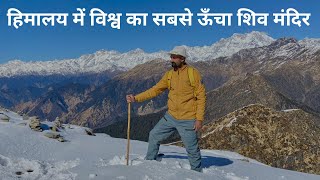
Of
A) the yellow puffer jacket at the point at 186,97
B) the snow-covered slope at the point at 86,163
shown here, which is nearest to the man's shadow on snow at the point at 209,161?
the snow-covered slope at the point at 86,163

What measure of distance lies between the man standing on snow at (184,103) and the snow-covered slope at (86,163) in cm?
97

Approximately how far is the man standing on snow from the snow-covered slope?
3.19 ft

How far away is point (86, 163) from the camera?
1432 cm

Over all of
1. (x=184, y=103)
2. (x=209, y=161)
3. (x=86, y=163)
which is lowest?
(x=209, y=161)

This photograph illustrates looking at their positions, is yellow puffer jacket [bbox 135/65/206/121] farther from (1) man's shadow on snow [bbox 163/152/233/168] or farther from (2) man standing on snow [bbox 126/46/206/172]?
(1) man's shadow on snow [bbox 163/152/233/168]

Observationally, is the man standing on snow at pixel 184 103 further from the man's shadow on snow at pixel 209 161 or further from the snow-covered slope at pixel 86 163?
the man's shadow on snow at pixel 209 161

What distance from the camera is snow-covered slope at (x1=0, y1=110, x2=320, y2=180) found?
12.6m

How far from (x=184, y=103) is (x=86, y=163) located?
377cm

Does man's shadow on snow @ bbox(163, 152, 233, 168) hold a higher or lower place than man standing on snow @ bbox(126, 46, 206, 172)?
lower

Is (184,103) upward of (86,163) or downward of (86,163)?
upward

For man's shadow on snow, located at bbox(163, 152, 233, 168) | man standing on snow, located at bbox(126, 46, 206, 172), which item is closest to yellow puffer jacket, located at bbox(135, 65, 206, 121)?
man standing on snow, located at bbox(126, 46, 206, 172)

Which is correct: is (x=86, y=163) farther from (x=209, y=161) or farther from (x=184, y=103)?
(x=209, y=161)

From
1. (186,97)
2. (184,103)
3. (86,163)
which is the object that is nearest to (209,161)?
(184,103)

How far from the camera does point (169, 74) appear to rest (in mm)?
14398
